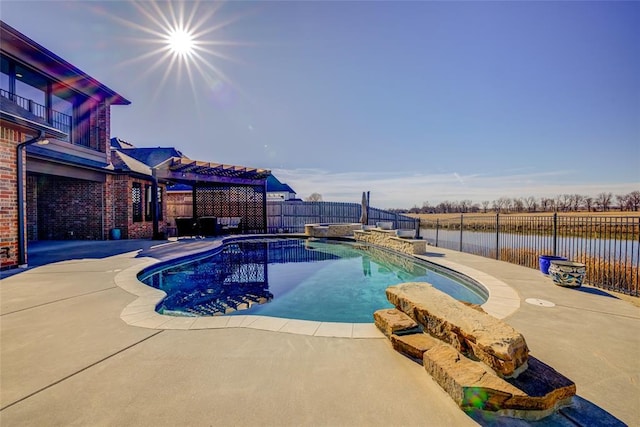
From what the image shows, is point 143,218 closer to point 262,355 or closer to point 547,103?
point 262,355

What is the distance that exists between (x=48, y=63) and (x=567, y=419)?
15410 millimetres

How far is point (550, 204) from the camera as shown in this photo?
31562 millimetres

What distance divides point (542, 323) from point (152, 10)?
11469 millimetres

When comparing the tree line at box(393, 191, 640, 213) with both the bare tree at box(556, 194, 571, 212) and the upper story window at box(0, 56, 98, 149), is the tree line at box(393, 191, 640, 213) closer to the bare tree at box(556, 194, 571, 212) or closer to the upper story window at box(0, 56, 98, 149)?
the bare tree at box(556, 194, 571, 212)

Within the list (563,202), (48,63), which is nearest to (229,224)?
(48,63)

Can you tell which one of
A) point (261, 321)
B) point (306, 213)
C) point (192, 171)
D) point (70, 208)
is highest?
point (192, 171)

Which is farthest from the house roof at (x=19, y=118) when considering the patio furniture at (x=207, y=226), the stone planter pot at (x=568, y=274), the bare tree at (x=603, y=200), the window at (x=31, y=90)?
the bare tree at (x=603, y=200)

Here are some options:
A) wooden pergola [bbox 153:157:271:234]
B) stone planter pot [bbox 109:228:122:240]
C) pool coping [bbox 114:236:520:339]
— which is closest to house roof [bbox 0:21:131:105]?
wooden pergola [bbox 153:157:271:234]

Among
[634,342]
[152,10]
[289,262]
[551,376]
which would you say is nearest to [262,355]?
[551,376]

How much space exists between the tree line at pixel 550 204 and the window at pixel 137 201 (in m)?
24.9

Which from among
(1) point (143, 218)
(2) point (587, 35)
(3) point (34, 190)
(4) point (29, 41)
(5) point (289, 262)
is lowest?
(5) point (289, 262)

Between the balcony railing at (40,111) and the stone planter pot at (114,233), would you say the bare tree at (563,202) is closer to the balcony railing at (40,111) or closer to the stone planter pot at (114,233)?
the stone planter pot at (114,233)

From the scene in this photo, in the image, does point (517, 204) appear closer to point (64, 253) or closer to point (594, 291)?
point (594, 291)

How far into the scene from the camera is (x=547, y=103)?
33.9 feet
